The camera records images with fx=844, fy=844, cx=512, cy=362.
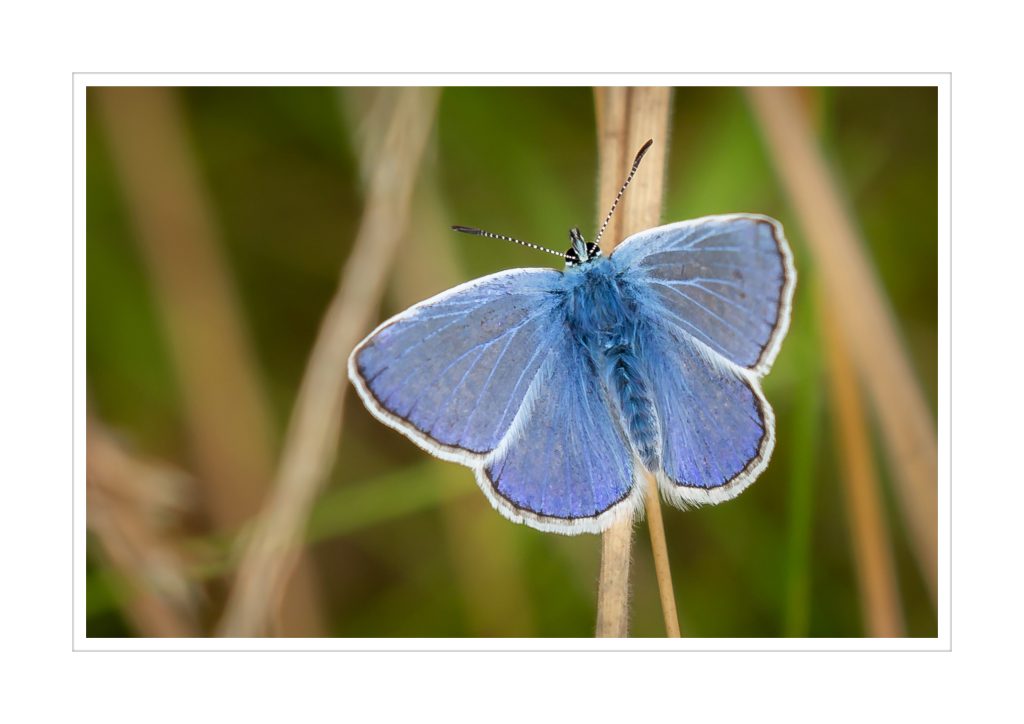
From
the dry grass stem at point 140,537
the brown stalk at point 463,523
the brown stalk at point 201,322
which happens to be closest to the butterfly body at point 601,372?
the brown stalk at point 463,523

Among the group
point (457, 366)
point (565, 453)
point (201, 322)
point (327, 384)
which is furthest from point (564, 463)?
point (201, 322)

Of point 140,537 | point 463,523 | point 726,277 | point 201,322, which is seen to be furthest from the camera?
point 201,322

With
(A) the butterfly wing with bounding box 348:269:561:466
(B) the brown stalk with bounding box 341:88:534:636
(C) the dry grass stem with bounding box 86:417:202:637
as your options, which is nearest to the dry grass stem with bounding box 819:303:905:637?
(A) the butterfly wing with bounding box 348:269:561:466

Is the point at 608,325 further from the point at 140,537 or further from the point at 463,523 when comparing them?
the point at 140,537

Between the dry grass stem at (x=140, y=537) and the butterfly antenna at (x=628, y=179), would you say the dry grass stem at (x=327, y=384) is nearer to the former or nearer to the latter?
the dry grass stem at (x=140, y=537)
